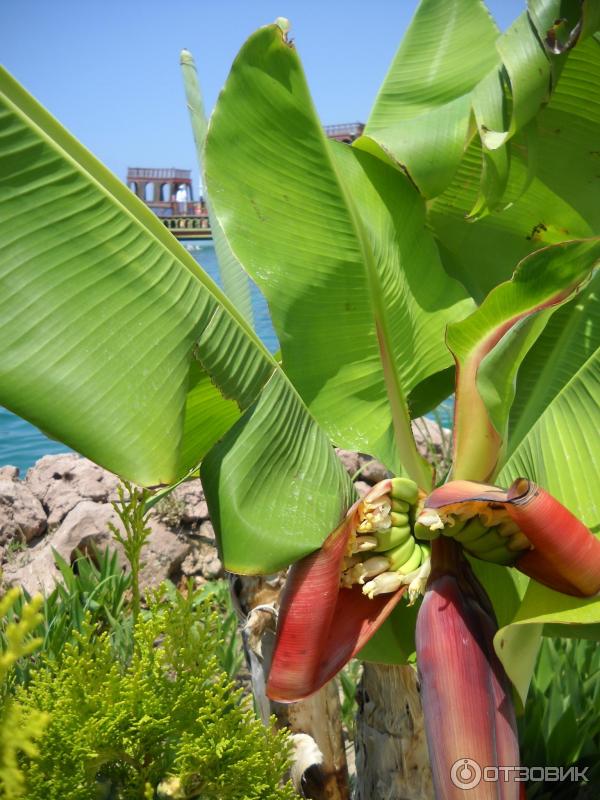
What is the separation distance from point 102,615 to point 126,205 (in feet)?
6.00

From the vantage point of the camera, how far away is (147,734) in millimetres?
1364

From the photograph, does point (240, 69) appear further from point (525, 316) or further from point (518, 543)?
point (518, 543)

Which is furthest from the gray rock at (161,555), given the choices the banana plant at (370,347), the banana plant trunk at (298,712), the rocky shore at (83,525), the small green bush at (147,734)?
the banana plant at (370,347)

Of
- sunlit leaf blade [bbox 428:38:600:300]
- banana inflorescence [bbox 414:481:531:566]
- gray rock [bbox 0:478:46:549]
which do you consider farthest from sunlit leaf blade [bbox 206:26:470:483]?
gray rock [bbox 0:478:46:549]

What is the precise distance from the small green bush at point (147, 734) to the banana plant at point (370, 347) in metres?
0.27

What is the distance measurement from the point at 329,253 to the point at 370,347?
203 mm

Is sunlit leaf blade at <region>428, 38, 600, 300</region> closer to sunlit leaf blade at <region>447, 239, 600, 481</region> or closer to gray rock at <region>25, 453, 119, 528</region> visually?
sunlit leaf blade at <region>447, 239, 600, 481</region>

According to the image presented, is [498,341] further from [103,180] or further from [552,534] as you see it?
[103,180]

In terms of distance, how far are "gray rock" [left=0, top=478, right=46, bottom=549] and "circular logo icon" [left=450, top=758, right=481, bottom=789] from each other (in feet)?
9.63

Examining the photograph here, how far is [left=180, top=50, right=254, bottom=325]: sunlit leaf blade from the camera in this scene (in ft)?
5.57

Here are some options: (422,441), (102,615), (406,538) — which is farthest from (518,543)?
(422,441)

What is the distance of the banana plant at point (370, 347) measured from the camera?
103 cm

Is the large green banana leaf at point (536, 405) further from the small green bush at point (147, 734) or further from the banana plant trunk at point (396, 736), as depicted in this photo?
the small green bush at point (147, 734)

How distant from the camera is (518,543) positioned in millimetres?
1160
